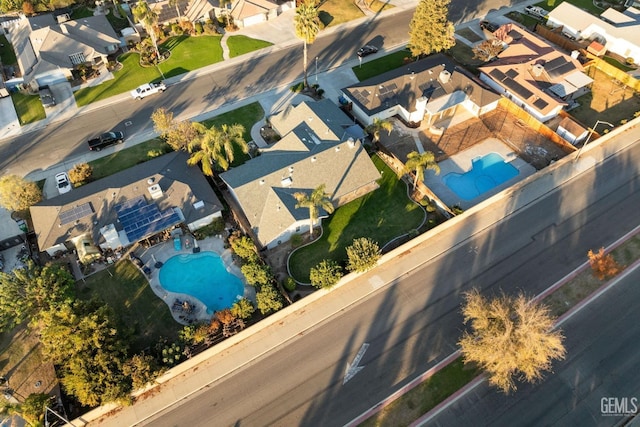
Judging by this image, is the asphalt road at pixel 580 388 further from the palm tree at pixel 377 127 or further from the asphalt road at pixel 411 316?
the palm tree at pixel 377 127

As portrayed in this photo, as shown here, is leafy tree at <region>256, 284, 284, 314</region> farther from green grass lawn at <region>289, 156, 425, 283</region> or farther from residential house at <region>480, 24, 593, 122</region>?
residential house at <region>480, 24, 593, 122</region>

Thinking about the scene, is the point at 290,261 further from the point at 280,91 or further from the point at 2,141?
the point at 2,141

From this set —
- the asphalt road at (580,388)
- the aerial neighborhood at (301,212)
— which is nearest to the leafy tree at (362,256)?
the aerial neighborhood at (301,212)

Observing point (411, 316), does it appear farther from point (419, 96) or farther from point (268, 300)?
point (419, 96)

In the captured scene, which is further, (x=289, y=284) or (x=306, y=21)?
(x=306, y=21)

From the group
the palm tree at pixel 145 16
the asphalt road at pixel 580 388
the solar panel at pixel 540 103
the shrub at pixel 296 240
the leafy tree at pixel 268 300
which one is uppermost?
the palm tree at pixel 145 16

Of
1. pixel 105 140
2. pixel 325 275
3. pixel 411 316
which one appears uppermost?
pixel 105 140

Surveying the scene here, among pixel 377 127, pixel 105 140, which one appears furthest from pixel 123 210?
pixel 377 127
